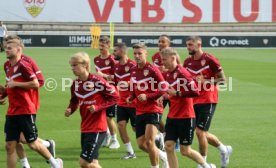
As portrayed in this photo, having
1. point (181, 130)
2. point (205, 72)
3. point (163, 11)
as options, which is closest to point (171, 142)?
point (181, 130)

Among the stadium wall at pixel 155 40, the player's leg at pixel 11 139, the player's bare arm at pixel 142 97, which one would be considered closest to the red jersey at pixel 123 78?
the player's bare arm at pixel 142 97

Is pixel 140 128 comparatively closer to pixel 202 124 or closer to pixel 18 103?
pixel 202 124

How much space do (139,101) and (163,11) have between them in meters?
46.0

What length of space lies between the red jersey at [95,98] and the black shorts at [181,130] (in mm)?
1327

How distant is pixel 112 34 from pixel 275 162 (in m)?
36.8

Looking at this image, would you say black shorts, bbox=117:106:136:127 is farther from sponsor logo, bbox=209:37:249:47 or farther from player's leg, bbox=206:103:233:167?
sponsor logo, bbox=209:37:249:47

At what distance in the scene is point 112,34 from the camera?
49.3 m

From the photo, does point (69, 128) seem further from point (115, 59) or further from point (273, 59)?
point (273, 59)

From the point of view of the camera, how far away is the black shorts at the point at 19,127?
1134 centimetres

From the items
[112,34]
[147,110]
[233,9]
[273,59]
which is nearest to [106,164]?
[147,110]

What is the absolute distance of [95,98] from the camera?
10414mm

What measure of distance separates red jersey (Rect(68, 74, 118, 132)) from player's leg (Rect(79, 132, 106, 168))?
9cm

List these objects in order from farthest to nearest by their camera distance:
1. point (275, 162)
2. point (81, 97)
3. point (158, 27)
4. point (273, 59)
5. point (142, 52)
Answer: point (158, 27) → point (273, 59) → point (275, 162) → point (142, 52) → point (81, 97)

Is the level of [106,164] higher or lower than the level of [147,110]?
lower
